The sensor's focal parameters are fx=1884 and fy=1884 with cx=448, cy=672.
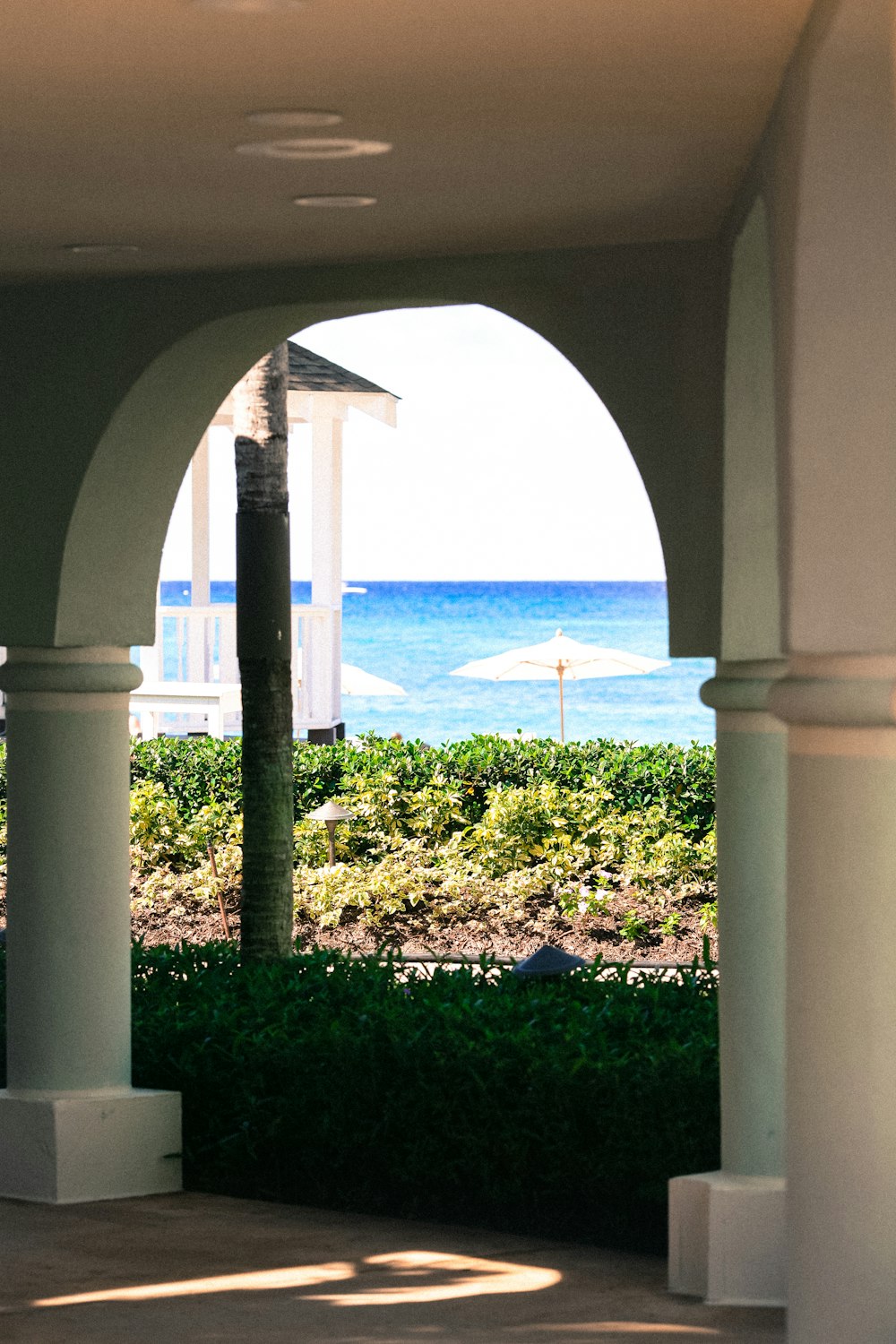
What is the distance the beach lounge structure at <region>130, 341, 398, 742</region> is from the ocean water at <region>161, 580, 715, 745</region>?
42156mm

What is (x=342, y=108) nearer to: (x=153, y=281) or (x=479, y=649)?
(x=153, y=281)

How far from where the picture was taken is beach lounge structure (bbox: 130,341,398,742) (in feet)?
55.8

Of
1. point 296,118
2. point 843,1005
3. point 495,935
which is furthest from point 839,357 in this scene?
point 495,935

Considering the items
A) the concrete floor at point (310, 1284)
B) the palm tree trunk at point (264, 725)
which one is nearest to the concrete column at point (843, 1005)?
the concrete floor at point (310, 1284)

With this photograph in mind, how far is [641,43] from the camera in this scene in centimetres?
385

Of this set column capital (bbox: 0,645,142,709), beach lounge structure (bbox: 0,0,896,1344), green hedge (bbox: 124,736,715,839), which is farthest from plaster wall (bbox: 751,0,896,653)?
green hedge (bbox: 124,736,715,839)

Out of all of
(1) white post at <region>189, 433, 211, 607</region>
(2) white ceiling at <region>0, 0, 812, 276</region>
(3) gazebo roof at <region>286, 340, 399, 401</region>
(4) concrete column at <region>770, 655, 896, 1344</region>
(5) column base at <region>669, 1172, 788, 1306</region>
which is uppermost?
(3) gazebo roof at <region>286, 340, 399, 401</region>

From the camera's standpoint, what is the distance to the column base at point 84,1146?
6.79 meters

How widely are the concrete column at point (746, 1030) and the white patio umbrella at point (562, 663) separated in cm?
1262

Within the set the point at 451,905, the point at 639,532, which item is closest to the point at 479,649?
the point at 639,532

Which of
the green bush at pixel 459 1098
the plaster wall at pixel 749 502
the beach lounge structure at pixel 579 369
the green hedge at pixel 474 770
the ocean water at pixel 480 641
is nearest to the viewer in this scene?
the beach lounge structure at pixel 579 369

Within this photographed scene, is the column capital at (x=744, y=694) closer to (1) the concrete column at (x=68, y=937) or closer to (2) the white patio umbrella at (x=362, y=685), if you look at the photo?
(1) the concrete column at (x=68, y=937)

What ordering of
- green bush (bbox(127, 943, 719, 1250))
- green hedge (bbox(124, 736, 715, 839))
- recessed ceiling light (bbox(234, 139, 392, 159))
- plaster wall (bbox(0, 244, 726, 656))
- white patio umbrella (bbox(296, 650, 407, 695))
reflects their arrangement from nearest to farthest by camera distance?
recessed ceiling light (bbox(234, 139, 392, 159)) → plaster wall (bbox(0, 244, 726, 656)) → green bush (bbox(127, 943, 719, 1250)) → green hedge (bbox(124, 736, 715, 839)) → white patio umbrella (bbox(296, 650, 407, 695))

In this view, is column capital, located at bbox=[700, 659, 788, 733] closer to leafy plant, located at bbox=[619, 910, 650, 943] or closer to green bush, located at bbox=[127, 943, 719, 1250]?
green bush, located at bbox=[127, 943, 719, 1250]
